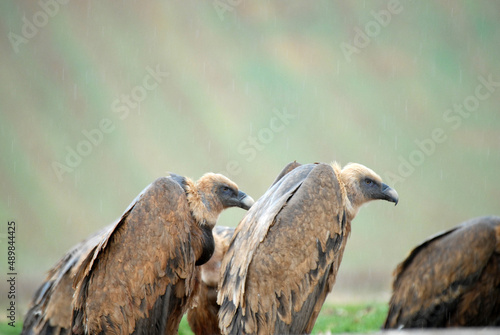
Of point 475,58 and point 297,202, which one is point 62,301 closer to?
point 297,202

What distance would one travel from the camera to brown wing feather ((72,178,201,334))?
172 inches

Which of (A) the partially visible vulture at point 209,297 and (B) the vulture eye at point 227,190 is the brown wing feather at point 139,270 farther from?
(A) the partially visible vulture at point 209,297

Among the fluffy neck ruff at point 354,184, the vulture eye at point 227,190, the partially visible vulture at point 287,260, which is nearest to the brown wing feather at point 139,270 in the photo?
the partially visible vulture at point 287,260

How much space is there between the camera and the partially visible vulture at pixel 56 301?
5.32 meters

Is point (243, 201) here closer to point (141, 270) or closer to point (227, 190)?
point (227, 190)

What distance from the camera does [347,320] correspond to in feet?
25.3

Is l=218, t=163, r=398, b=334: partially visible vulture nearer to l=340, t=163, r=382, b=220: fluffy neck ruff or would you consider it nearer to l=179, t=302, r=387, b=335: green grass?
l=340, t=163, r=382, b=220: fluffy neck ruff

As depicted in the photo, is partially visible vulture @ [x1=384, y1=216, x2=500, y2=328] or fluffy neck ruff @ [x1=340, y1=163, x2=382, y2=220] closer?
fluffy neck ruff @ [x1=340, y1=163, x2=382, y2=220]
